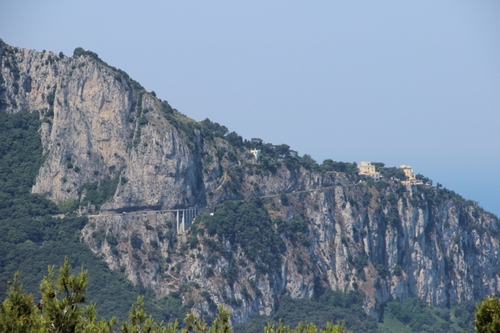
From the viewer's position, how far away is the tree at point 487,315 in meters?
53.0

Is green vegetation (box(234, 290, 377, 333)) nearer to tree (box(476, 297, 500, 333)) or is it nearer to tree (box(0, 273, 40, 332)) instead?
tree (box(0, 273, 40, 332))

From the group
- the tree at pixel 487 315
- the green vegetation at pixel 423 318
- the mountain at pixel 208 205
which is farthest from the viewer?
the green vegetation at pixel 423 318

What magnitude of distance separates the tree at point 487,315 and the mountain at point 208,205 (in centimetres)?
8686

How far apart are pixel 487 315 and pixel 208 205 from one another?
321 ft

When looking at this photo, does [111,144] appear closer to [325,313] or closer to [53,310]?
[325,313]

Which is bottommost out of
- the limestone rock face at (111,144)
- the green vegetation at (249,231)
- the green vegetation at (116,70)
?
the green vegetation at (249,231)

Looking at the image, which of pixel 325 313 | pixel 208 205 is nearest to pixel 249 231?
pixel 208 205

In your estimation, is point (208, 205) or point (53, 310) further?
point (208, 205)

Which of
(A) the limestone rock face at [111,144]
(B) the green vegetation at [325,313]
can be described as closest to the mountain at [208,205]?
(A) the limestone rock face at [111,144]

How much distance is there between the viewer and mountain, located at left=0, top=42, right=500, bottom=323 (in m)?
143

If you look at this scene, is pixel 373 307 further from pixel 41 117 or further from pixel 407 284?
pixel 41 117

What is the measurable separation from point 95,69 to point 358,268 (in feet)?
124

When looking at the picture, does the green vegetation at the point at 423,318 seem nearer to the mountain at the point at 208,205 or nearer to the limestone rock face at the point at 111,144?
the mountain at the point at 208,205

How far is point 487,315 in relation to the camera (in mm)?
53562
